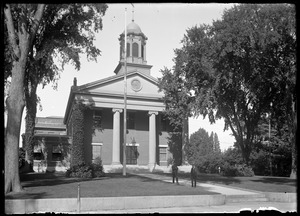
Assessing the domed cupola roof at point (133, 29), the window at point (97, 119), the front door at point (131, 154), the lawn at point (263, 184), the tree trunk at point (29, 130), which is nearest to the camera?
the lawn at point (263, 184)

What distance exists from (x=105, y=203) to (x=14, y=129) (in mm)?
6045

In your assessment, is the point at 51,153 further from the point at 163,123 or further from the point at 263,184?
the point at 263,184

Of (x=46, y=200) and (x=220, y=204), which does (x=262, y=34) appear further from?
(x=46, y=200)

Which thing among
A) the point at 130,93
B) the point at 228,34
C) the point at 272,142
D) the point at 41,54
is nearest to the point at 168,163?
the point at 130,93

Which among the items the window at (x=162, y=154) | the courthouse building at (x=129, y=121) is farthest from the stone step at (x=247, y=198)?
the window at (x=162, y=154)

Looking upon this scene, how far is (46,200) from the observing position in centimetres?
1455

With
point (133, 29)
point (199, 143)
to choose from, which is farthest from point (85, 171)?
point (199, 143)

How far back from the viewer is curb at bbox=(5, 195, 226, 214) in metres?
14.2

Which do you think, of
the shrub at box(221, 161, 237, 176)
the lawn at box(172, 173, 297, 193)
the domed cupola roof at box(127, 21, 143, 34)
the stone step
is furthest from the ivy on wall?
the stone step

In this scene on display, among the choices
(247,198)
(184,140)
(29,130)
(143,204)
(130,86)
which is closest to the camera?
(143,204)

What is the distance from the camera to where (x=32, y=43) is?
2147 centimetres

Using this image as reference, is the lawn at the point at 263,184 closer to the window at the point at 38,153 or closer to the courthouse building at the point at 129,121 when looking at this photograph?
the courthouse building at the point at 129,121

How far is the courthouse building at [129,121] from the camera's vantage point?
43.1 meters

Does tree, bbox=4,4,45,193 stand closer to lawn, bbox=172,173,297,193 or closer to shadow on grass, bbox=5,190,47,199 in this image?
shadow on grass, bbox=5,190,47,199
